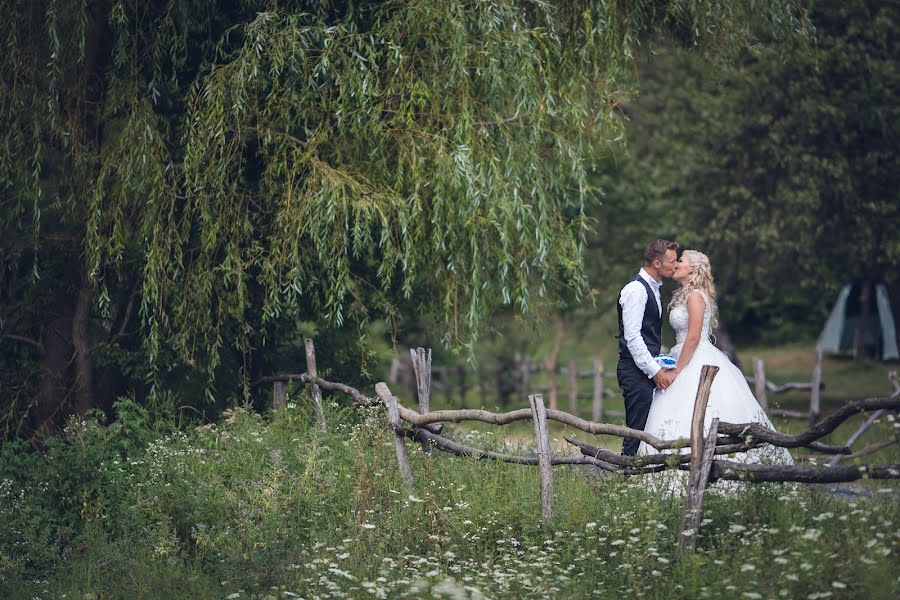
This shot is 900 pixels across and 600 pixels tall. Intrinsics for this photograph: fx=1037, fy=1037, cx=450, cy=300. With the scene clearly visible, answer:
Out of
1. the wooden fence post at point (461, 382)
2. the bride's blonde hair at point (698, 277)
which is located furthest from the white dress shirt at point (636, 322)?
the wooden fence post at point (461, 382)

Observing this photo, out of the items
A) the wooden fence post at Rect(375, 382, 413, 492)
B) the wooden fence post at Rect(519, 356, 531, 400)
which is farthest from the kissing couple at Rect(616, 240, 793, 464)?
the wooden fence post at Rect(519, 356, 531, 400)

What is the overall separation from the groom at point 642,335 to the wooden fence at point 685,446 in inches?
40.2

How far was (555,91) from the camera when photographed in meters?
10.9

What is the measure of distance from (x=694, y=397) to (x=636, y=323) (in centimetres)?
77

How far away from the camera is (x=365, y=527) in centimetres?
716

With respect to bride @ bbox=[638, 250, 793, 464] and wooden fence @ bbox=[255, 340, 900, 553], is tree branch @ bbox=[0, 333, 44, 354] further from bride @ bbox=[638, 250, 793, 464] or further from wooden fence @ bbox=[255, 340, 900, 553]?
bride @ bbox=[638, 250, 793, 464]

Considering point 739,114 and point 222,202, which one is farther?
point 739,114

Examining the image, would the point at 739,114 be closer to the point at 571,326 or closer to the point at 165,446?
the point at 571,326

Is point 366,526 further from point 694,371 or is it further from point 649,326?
point 694,371

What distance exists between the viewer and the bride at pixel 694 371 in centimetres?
841

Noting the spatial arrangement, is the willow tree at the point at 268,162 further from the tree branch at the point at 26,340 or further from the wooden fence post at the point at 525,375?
the wooden fence post at the point at 525,375

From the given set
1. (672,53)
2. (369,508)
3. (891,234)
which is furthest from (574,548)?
(672,53)

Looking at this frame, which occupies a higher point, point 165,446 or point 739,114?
point 739,114

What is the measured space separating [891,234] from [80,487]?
17465 mm
